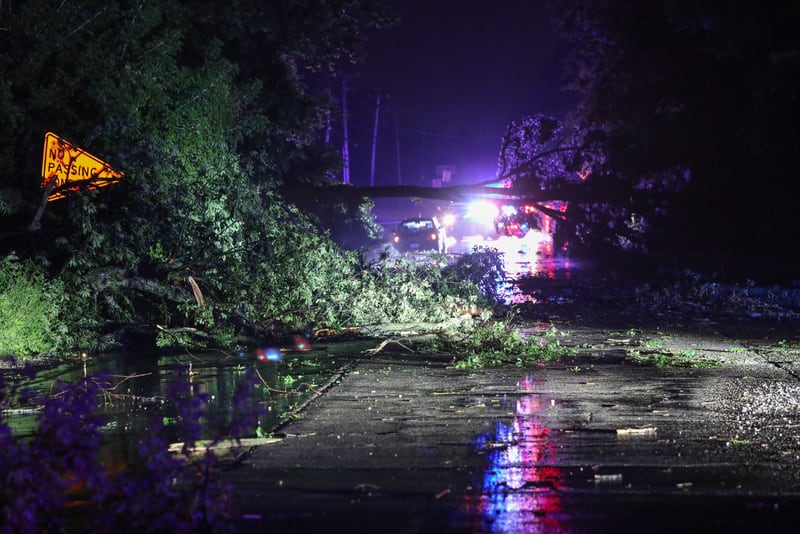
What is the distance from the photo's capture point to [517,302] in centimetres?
1642

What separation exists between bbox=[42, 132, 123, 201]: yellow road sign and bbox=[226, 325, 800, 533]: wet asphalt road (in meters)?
4.89

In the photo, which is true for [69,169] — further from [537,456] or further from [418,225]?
[418,225]

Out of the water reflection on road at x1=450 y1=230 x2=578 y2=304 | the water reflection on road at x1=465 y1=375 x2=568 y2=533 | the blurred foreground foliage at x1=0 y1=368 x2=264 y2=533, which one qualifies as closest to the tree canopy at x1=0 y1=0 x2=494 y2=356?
the water reflection on road at x1=450 y1=230 x2=578 y2=304

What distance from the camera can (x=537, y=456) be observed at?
5.28 m

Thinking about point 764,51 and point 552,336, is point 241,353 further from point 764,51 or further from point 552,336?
point 764,51

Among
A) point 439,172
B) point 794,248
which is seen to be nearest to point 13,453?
point 794,248

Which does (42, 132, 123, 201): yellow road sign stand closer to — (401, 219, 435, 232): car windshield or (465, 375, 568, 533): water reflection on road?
(465, 375, 568, 533): water reflection on road

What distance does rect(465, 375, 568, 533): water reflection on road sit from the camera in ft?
13.5

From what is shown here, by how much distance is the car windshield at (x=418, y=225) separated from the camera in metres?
35.2

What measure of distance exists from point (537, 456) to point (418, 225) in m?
30.2

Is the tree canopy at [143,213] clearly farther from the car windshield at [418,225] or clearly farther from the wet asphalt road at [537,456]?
the car windshield at [418,225]

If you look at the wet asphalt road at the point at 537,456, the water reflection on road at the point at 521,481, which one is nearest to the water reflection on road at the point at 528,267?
the wet asphalt road at the point at 537,456

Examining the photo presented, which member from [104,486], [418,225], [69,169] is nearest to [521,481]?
[104,486]

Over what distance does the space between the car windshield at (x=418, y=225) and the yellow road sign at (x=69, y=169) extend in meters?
24.2
